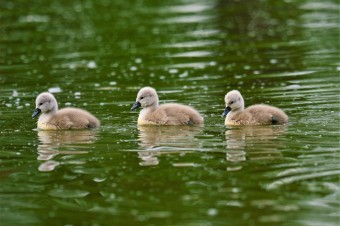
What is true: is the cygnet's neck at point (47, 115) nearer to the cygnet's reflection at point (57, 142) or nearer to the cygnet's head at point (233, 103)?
the cygnet's reflection at point (57, 142)

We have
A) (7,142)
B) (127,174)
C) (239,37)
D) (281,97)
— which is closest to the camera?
(127,174)

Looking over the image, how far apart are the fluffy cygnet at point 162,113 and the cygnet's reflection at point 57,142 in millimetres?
932

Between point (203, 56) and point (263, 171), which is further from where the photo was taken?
point (203, 56)

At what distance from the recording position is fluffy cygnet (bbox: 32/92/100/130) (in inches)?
529

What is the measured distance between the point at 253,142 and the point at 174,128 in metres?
1.77

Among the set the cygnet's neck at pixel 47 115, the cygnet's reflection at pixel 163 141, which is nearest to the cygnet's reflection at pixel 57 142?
the cygnet's neck at pixel 47 115

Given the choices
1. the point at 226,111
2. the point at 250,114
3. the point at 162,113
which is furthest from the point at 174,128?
the point at 250,114

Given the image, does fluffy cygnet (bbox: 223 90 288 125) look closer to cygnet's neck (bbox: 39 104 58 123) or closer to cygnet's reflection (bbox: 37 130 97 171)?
cygnet's reflection (bbox: 37 130 97 171)

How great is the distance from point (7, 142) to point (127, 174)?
2.70 m

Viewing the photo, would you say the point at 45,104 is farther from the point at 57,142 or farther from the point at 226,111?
the point at 226,111

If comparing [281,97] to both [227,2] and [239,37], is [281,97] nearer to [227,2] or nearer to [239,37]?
[239,37]

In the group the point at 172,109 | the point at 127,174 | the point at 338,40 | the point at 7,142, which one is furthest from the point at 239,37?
the point at 127,174

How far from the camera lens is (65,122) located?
13.6 meters

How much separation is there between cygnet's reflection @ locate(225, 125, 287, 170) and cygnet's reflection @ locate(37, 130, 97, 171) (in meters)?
1.81
